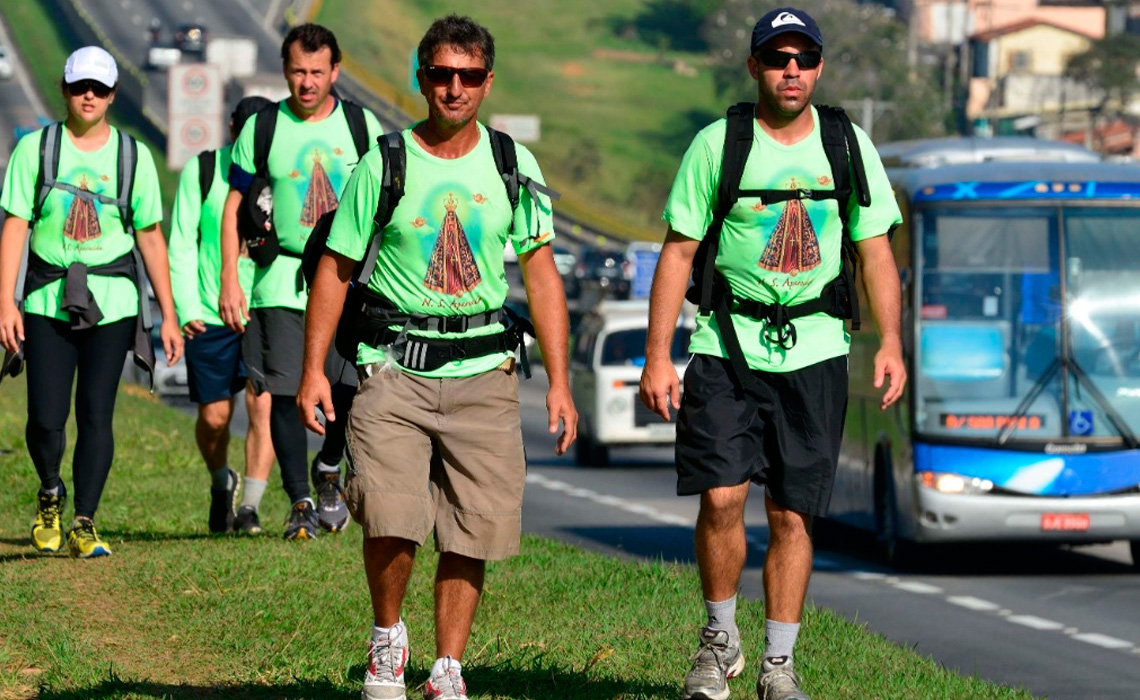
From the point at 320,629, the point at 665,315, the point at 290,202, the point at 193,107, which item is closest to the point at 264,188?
the point at 290,202

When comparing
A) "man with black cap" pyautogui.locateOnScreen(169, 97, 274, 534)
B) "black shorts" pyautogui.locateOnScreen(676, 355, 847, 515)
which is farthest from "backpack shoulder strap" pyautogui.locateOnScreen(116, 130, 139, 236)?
"black shorts" pyautogui.locateOnScreen(676, 355, 847, 515)

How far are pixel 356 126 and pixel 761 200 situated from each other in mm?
3457

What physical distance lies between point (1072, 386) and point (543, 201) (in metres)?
8.82

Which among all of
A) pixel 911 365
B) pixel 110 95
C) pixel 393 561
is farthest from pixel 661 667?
pixel 911 365

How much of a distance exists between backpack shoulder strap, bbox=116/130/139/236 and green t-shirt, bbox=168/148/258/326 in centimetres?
74

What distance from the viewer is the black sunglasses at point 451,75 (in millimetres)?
6469

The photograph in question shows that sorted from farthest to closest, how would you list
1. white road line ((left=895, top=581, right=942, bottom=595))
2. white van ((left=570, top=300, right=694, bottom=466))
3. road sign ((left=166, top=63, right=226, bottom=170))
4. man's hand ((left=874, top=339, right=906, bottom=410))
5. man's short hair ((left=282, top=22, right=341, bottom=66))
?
1. road sign ((left=166, top=63, right=226, bottom=170))
2. white van ((left=570, top=300, right=694, bottom=466))
3. white road line ((left=895, top=581, right=942, bottom=595))
4. man's short hair ((left=282, top=22, right=341, bottom=66))
5. man's hand ((left=874, top=339, right=906, bottom=410))

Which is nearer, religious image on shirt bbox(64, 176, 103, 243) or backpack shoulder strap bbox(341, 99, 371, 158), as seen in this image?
religious image on shirt bbox(64, 176, 103, 243)

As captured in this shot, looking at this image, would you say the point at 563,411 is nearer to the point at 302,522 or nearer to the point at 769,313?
the point at 769,313

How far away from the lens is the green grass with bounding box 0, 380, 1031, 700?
733 centimetres

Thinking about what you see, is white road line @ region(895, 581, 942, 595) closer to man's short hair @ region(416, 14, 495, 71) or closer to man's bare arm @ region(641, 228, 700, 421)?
man's bare arm @ region(641, 228, 700, 421)

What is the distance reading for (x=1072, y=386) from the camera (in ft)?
48.8

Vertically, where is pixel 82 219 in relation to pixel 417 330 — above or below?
above

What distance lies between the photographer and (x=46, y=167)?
9734 mm
